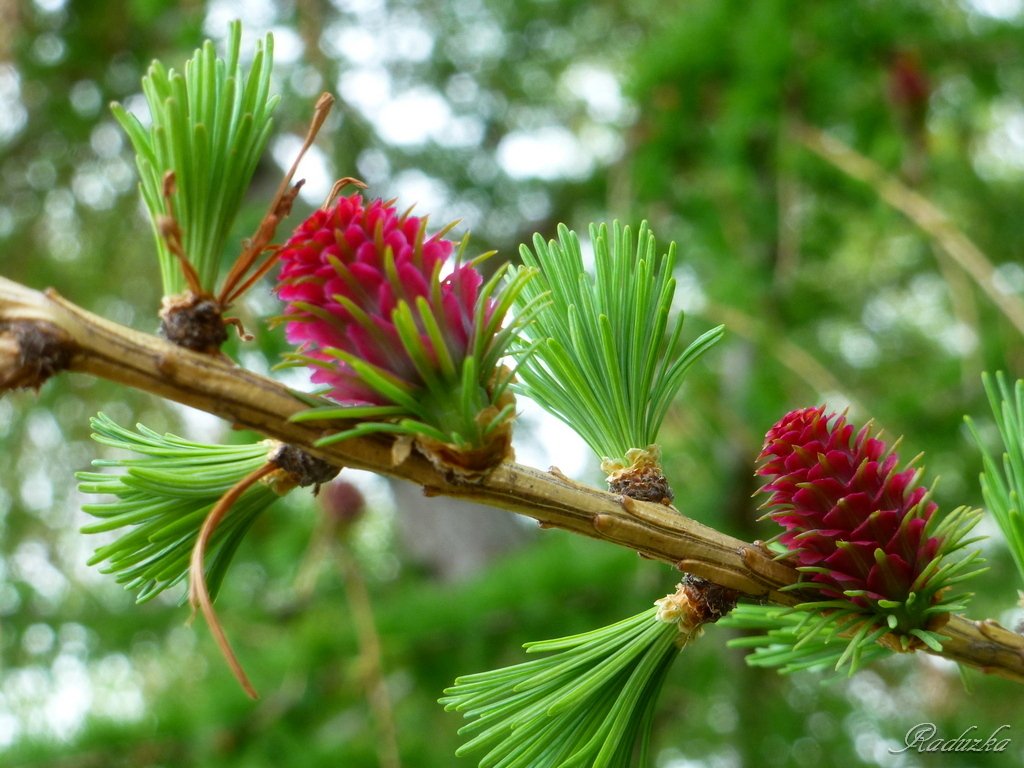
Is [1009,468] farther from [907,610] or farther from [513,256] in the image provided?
[513,256]

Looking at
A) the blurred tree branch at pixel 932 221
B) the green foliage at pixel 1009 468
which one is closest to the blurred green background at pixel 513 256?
the blurred tree branch at pixel 932 221

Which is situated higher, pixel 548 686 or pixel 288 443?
pixel 288 443

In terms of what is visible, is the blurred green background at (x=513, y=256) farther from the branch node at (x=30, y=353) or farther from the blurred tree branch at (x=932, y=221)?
the branch node at (x=30, y=353)

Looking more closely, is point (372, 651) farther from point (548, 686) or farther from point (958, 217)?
point (958, 217)

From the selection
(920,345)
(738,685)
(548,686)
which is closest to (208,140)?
(548,686)
